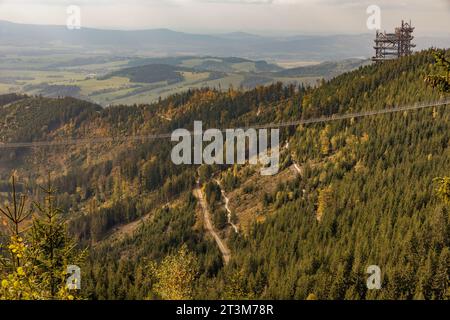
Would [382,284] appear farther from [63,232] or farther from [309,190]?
[309,190]

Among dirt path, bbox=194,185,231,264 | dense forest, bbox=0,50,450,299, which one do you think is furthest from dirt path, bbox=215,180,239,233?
dirt path, bbox=194,185,231,264

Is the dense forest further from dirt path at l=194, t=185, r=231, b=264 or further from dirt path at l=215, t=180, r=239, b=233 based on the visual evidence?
dirt path at l=194, t=185, r=231, b=264

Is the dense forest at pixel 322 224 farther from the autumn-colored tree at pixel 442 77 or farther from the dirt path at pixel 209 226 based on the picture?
the dirt path at pixel 209 226

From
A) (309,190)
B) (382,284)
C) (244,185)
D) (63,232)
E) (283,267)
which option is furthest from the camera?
(244,185)
